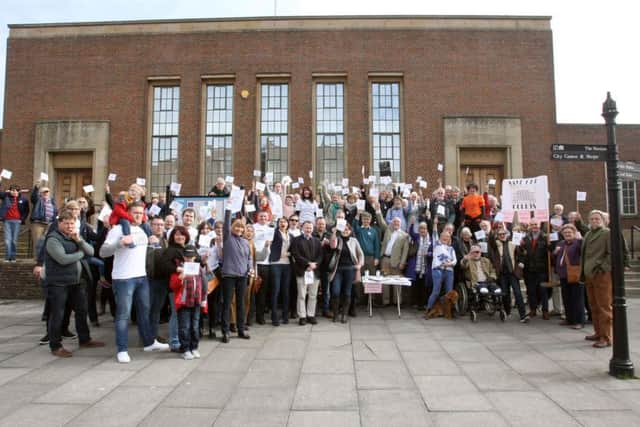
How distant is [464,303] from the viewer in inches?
366

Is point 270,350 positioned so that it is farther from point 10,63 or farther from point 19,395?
point 10,63

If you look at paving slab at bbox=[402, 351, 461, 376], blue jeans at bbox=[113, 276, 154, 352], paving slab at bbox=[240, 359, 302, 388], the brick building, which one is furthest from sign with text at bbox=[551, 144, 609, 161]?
the brick building

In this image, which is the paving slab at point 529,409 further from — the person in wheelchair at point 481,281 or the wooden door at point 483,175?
the wooden door at point 483,175

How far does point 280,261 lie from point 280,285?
0.51 meters

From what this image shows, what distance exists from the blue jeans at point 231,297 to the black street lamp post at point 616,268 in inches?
209

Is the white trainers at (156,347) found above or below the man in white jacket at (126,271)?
below

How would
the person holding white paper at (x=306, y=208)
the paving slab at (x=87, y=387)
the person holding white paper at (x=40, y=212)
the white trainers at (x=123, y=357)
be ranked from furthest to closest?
1. the person holding white paper at (x=40, y=212)
2. the person holding white paper at (x=306, y=208)
3. the white trainers at (x=123, y=357)
4. the paving slab at (x=87, y=387)

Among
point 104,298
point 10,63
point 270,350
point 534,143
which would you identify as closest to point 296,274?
point 270,350

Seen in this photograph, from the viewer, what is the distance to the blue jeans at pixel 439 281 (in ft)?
30.2

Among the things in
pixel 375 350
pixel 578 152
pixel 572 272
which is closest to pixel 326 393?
pixel 375 350

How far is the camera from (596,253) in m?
7.21

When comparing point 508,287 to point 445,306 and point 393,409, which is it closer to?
point 445,306

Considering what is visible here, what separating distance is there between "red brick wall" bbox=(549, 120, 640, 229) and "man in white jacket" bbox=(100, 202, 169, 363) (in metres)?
23.7

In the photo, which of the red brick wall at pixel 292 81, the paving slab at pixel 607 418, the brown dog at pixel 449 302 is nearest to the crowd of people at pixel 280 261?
the brown dog at pixel 449 302
